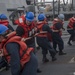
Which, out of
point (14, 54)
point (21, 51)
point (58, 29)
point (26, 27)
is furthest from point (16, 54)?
point (58, 29)

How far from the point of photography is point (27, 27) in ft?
26.6

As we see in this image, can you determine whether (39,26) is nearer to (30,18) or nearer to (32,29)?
(32,29)

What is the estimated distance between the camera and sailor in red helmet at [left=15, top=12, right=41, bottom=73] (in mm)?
7634

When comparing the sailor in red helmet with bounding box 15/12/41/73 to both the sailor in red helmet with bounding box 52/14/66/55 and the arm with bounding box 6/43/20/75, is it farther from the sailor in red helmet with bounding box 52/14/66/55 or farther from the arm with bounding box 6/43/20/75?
the sailor in red helmet with bounding box 52/14/66/55

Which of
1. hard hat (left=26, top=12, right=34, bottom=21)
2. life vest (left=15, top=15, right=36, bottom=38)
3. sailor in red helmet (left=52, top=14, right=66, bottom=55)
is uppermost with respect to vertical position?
hard hat (left=26, top=12, right=34, bottom=21)

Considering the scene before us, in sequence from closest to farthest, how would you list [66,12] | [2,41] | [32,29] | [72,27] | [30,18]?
[2,41], [30,18], [32,29], [72,27], [66,12]

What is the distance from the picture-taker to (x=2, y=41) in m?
5.32

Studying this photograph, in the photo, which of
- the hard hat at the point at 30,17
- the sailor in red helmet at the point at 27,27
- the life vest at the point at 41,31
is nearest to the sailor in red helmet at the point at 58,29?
the life vest at the point at 41,31

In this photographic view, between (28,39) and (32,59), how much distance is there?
9.96 ft

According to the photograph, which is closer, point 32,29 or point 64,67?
point 32,29

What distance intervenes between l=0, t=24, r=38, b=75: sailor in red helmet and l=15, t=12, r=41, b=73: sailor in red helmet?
2.12 m

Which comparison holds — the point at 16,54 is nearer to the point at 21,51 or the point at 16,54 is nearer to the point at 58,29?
the point at 21,51

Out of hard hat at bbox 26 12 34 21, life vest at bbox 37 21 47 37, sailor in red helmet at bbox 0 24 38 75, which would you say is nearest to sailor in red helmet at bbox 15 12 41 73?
hard hat at bbox 26 12 34 21

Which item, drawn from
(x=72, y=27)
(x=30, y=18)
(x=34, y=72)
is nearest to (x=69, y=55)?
(x=72, y=27)
